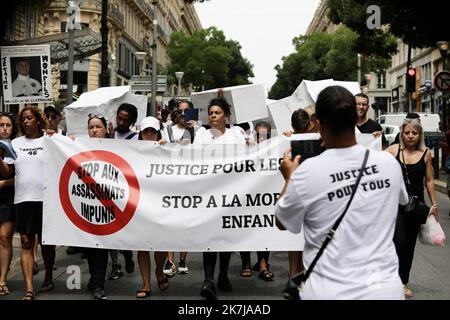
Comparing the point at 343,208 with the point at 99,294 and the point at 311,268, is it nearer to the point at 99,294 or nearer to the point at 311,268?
the point at 311,268

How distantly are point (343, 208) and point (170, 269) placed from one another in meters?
5.03

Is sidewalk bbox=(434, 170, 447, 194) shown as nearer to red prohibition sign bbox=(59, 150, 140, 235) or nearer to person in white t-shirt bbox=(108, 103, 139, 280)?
person in white t-shirt bbox=(108, 103, 139, 280)

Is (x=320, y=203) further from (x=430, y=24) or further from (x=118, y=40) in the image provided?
(x=118, y=40)

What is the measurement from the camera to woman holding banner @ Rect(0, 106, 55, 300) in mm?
6340

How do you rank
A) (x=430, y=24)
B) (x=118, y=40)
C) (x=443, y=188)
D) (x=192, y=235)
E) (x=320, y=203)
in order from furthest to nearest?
1. (x=118, y=40)
2. (x=430, y=24)
3. (x=443, y=188)
4. (x=192, y=235)
5. (x=320, y=203)

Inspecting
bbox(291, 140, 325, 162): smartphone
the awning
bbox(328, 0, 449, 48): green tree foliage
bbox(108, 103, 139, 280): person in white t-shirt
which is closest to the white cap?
bbox(108, 103, 139, 280): person in white t-shirt

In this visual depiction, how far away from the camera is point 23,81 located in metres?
10.5

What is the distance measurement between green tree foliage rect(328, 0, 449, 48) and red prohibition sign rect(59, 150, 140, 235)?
44.7 feet

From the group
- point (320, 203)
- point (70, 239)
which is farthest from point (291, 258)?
point (320, 203)

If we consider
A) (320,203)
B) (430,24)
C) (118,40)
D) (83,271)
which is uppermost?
(118,40)

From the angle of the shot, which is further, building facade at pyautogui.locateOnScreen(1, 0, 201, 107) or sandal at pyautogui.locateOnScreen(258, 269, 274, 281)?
building facade at pyautogui.locateOnScreen(1, 0, 201, 107)

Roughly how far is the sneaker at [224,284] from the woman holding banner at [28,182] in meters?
1.80

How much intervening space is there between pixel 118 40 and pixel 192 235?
160 feet
